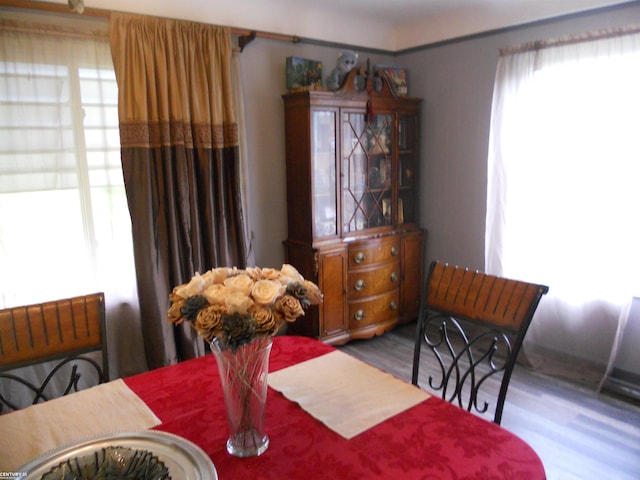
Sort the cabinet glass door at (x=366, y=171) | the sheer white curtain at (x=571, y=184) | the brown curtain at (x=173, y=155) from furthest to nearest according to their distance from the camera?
the cabinet glass door at (x=366, y=171) < the sheer white curtain at (x=571, y=184) < the brown curtain at (x=173, y=155)

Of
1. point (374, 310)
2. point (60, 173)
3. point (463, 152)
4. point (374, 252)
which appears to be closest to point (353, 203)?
point (374, 252)

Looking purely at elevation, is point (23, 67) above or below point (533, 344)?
above

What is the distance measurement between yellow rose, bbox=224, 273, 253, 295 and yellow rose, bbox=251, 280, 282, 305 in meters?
0.02

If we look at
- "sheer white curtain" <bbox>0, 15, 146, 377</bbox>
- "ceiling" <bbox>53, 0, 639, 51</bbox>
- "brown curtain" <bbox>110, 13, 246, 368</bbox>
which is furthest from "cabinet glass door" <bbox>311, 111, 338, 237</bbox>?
"sheer white curtain" <bbox>0, 15, 146, 377</bbox>

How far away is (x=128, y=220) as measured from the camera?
2717mm

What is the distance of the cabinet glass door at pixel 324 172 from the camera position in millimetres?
3176

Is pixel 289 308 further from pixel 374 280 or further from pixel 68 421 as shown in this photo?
pixel 374 280

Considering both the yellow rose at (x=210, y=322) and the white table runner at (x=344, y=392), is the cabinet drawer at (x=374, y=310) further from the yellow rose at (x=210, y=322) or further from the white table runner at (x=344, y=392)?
the yellow rose at (x=210, y=322)

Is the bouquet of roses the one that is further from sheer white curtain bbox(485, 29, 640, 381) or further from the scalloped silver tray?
sheer white curtain bbox(485, 29, 640, 381)

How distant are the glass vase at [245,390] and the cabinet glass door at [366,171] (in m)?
2.36

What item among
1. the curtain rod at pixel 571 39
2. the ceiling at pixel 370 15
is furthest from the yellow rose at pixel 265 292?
the curtain rod at pixel 571 39

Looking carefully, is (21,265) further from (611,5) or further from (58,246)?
(611,5)

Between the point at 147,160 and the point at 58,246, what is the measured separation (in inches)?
26.2

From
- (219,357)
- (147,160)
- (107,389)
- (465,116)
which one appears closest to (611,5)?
(465,116)
